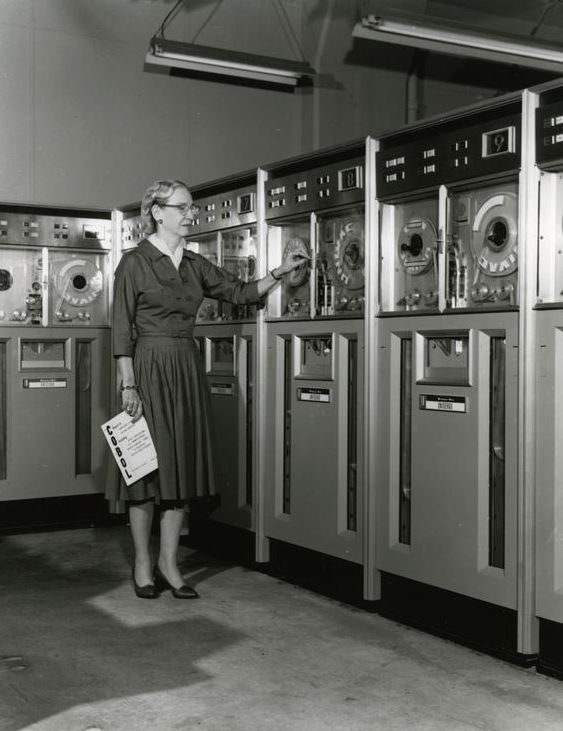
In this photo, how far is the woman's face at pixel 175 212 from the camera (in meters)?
4.09

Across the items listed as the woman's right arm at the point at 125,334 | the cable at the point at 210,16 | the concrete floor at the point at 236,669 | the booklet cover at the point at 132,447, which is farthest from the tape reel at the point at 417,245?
the cable at the point at 210,16

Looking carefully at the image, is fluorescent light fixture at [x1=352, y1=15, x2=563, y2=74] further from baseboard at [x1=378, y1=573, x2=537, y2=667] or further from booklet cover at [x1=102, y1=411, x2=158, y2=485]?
baseboard at [x1=378, y1=573, x2=537, y2=667]

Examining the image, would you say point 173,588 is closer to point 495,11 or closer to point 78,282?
point 78,282

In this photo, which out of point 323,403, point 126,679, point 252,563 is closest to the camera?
point 126,679

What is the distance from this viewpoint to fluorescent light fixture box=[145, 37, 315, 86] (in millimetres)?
6391

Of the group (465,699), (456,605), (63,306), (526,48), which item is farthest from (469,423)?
(526,48)

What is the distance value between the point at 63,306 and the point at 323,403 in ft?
7.84

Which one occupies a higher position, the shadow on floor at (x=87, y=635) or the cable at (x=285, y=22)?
the cable at (x=285, y=22)

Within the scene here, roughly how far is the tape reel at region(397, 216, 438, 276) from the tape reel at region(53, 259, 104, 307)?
2728 millimetres

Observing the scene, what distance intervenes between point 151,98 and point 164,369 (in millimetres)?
3587

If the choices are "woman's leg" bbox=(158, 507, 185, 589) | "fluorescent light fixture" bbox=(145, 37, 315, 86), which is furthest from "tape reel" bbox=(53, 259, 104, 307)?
"woman's leg" bbox=(158, 507, 185, 589)

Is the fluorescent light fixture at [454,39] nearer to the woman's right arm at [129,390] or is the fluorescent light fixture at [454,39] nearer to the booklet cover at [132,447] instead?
the woman's right arm at [129,390]

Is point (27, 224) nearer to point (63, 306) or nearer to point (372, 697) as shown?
point (63, 306)

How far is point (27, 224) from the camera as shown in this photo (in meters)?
5.72
